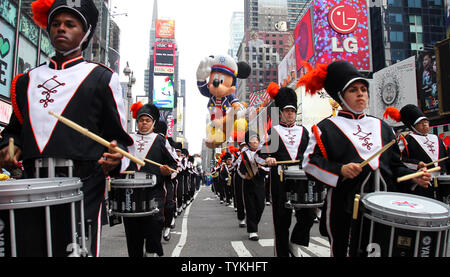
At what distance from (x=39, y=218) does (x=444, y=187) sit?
5.13 meters

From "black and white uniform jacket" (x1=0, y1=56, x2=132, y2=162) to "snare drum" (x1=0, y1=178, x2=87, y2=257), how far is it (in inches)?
17.5

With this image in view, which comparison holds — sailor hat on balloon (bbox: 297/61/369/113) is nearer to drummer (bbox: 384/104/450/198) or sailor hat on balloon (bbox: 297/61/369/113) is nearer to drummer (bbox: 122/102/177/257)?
drummer (bbox: 122/102/177/257)

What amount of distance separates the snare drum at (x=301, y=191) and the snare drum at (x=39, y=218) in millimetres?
3239

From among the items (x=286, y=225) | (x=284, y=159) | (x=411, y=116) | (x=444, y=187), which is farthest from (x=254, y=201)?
(x=444, y=187)

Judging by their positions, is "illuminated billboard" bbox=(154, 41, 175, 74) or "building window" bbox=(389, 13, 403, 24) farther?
"illuminated billboard" bbox=(154, 41, 175, 74)

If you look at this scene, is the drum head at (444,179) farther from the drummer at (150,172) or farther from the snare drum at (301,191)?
the drummer at (150,172)

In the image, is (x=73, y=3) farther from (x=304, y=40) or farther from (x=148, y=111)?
(x=304, y=40)

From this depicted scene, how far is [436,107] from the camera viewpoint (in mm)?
25094

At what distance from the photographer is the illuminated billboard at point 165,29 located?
8175cm

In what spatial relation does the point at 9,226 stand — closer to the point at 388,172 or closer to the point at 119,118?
the point at 119,118

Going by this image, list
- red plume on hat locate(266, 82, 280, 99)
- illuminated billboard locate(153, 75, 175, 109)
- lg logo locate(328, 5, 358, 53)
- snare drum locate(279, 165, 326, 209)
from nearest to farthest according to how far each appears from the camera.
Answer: snare drum locate(279, 165, 326, 209) → red plume on hat locate(266, 82, 280, 99) → lg logo locate(328, 5, 358, 53) → illuminated billboard locate(153, 75, 175, 109)

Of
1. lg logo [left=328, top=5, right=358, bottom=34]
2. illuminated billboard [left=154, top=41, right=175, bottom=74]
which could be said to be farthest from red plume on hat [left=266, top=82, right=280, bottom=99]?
illuminated billboard [left=154, top=41, right=175, bottom=74]

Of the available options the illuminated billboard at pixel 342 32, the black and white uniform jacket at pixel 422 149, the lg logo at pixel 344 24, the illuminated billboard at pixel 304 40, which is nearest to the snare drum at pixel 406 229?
the black and white uniform jacket at pixel 422 149

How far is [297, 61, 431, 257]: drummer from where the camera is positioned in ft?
9.84
